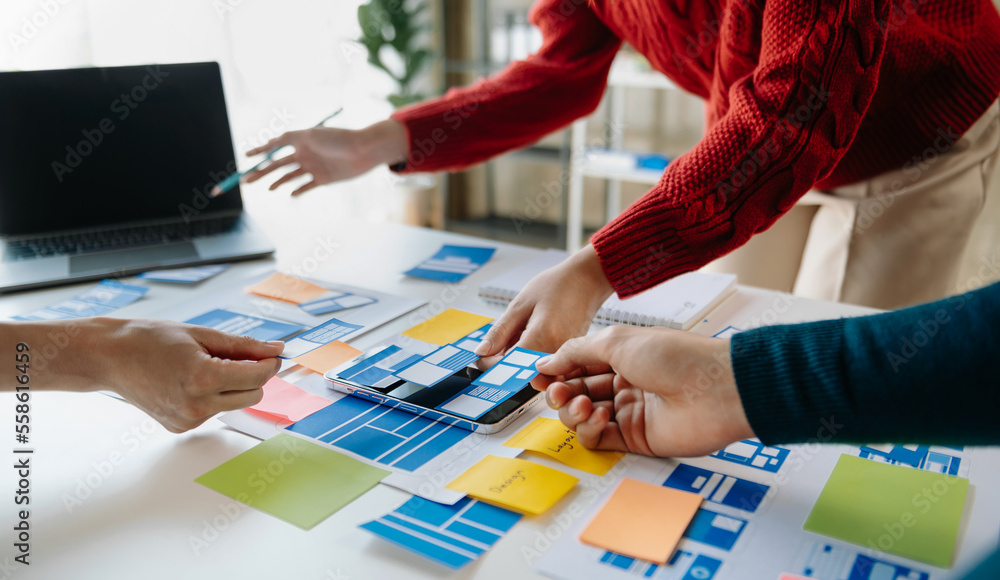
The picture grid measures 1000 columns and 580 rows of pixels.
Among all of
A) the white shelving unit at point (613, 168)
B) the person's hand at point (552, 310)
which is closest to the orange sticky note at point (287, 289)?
the person's hand at point (552, 310)

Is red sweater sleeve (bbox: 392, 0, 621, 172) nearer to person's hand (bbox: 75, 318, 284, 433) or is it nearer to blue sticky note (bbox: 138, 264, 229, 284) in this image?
blue sticky note (bbox: 138, 264, 229, 284)

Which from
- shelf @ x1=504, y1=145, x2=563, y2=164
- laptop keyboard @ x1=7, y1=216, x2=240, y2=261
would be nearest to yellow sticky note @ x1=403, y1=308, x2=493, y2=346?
laptop keyboard @ x1=7, y1=216, x2=240, y2=261

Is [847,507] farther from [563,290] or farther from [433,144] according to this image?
[433,144]

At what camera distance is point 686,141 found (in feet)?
9.83

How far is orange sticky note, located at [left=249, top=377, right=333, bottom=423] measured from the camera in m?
0.76

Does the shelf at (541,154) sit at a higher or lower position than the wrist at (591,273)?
lower

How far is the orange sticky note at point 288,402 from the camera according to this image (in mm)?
757

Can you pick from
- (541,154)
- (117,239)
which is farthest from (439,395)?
(541,154)

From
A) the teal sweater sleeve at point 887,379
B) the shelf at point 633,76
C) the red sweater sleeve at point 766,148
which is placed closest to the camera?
the teal sweater sleeve at point 887,379

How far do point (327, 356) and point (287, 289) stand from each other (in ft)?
0.87

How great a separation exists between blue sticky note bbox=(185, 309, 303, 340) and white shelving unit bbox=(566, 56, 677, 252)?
1.83 meters

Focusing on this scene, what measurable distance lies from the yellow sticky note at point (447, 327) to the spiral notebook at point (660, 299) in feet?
0.23

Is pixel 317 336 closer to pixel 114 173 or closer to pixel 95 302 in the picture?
pixel 95 302

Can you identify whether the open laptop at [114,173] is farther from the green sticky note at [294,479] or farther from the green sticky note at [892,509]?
the green sticky note at [892,509]
